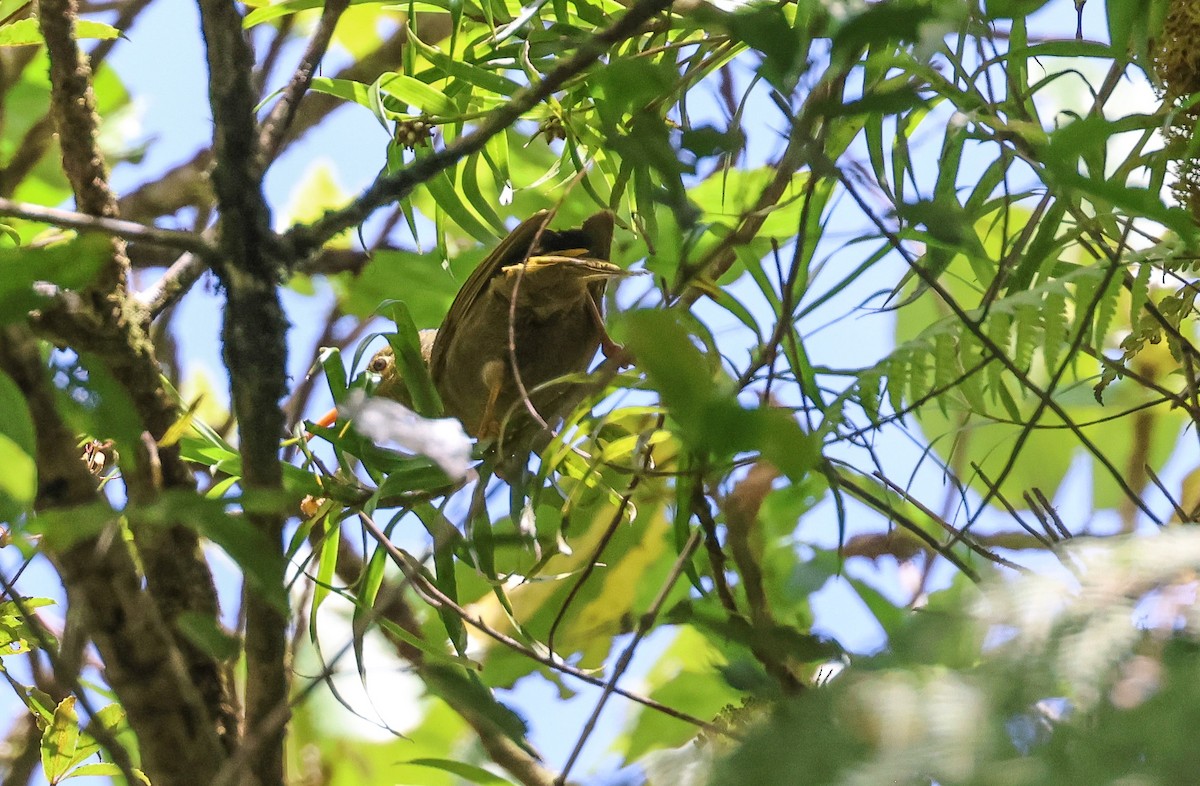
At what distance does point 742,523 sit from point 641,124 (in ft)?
1.06

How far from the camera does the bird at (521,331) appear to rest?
135 centimetres

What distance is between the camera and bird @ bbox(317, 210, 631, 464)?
1.35 metres

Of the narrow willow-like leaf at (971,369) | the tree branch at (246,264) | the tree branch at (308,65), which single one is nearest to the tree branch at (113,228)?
the tree branch at (246,264)

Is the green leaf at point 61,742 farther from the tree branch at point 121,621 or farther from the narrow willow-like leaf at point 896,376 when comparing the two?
the narrow willow-like leaf at point 896,376

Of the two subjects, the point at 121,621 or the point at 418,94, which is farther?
the point at 418,94

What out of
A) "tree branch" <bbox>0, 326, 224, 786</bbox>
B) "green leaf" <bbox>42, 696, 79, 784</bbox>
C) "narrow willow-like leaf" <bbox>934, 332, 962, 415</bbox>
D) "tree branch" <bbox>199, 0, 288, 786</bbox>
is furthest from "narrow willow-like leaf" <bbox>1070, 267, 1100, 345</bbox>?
"green leaf" <bbox>42, 696, 79, 784</bbox>

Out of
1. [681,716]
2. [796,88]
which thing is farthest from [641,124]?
[681,716]

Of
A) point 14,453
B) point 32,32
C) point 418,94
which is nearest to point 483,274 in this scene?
point 418,94

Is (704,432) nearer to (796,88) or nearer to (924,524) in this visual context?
(796,88)

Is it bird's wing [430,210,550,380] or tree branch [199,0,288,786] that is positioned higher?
bird's wing [430,210,550,380]

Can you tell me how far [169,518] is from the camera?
0.56 meters

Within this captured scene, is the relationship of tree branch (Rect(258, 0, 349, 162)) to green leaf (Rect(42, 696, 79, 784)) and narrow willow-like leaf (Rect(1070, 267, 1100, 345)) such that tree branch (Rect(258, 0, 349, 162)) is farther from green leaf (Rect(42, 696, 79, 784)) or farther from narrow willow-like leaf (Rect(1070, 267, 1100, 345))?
narrow willow-like leaf (Rect(1070, 267, 1100, 345))

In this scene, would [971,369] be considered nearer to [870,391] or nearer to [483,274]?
[870,391]

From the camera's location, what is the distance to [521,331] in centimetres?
147
